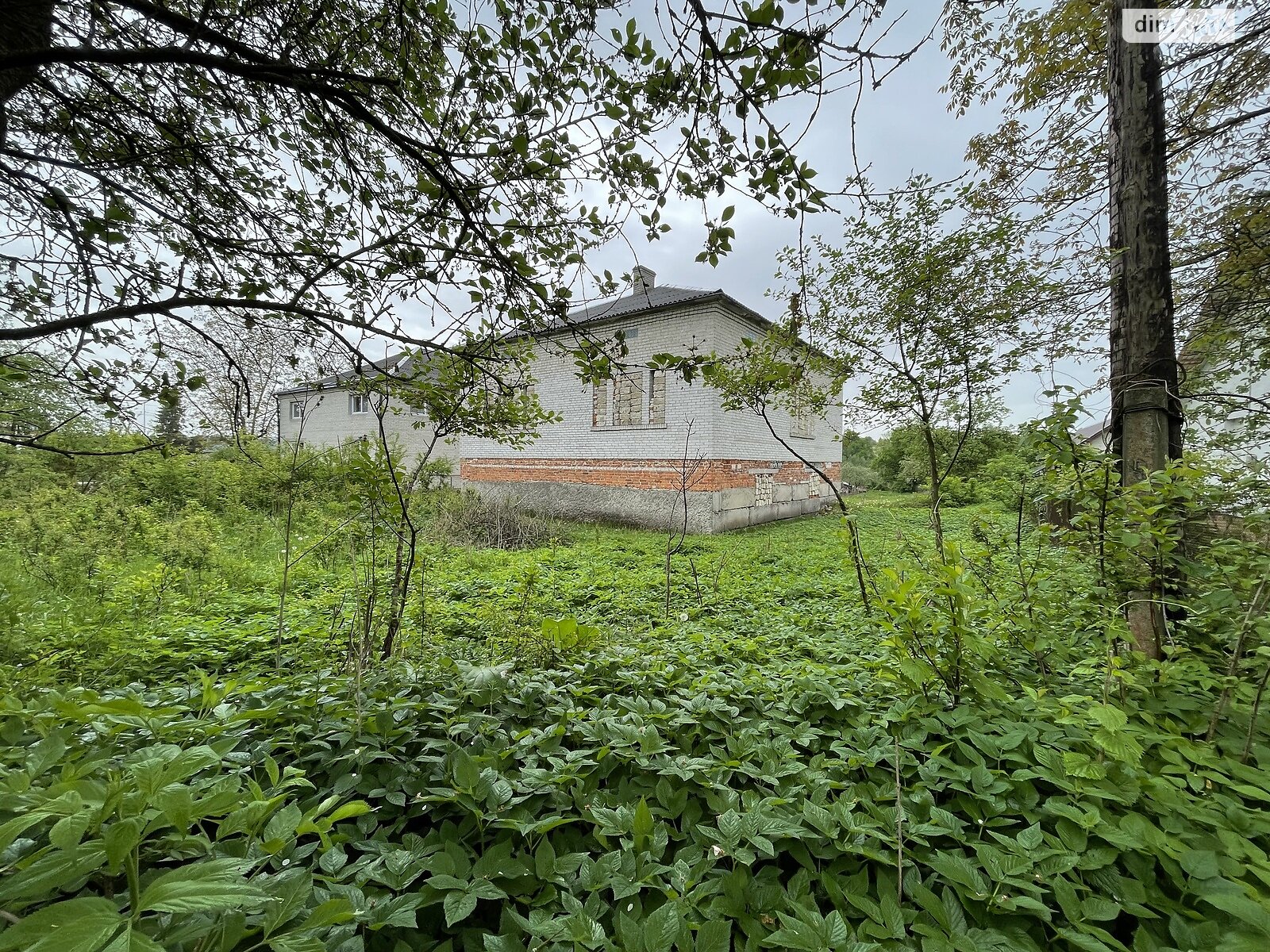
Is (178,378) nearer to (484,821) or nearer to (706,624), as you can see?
(484,821)

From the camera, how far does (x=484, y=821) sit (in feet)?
4.06

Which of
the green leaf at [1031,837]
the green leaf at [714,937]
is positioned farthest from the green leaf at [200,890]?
the green leaf at [1031,837]

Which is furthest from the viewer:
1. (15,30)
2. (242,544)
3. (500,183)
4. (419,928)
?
(242,544)

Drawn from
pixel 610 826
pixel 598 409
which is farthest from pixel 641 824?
pixel 598 409

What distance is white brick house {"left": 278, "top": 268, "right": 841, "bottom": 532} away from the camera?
32.7ft

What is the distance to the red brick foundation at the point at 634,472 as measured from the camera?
9.98m

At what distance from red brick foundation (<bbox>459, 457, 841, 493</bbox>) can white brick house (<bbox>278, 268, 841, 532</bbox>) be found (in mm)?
25

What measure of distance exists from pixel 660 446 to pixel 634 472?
903mm

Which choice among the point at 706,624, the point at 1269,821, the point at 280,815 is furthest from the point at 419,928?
the point at 706,624

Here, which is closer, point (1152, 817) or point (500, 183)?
point (1152, 817)

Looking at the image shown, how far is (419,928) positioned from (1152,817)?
197cm

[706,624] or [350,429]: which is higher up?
[350,429]

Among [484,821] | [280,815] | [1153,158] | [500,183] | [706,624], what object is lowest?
[706,624]

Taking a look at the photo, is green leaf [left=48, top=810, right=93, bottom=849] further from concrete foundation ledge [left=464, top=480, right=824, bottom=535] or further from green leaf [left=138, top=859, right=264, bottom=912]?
concrete foundation ledge [left=464, top=480, right=824, bottom=535]
